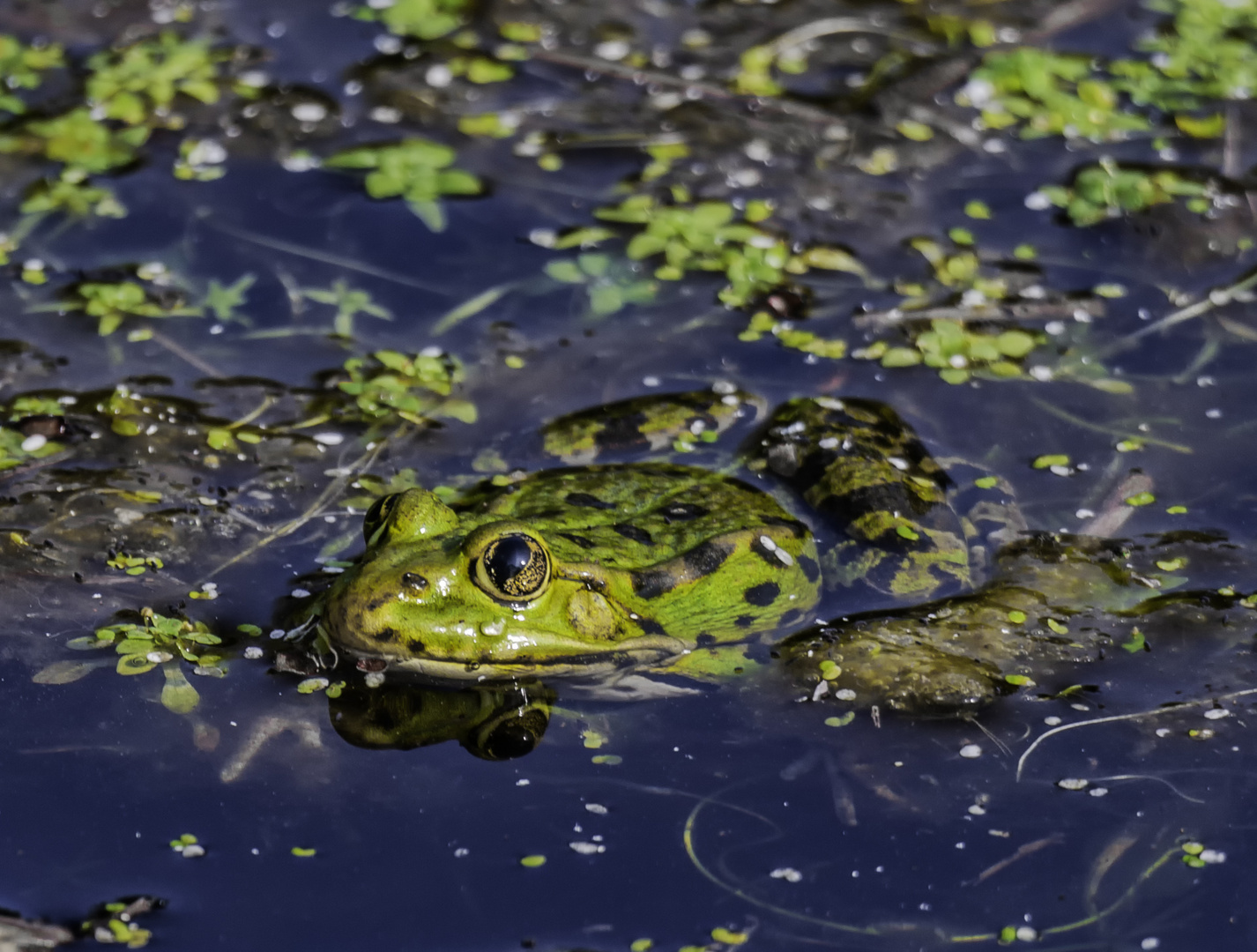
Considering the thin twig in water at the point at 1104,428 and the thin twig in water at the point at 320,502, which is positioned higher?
the thin twig in water at the point at 320,502

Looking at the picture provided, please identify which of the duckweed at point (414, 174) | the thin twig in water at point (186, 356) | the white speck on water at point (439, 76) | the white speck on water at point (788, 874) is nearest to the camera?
the white speck on water at point (788, 874)


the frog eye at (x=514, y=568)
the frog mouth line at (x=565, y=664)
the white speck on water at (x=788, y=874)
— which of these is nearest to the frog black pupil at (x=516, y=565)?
the frog eye at (x=514, y=568)

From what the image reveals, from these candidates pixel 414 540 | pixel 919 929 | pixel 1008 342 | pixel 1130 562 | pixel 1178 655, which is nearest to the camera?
pixel 919 929

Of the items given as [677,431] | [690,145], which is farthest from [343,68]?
[677,431]

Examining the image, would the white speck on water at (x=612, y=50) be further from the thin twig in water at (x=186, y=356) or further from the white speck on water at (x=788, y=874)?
the white speck on water at (x=788, y=874)

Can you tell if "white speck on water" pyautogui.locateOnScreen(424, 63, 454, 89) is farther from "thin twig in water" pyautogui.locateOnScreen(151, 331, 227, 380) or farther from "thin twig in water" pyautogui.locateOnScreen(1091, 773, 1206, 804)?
"thin twig in water" pyautogui.locateOnScreen(1091, 773, 1206, 804)

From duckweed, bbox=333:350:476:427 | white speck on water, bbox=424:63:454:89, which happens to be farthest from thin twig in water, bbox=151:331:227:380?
white speck on water, bbox=424:63:454:89

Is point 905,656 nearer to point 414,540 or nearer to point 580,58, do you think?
point 414,540
